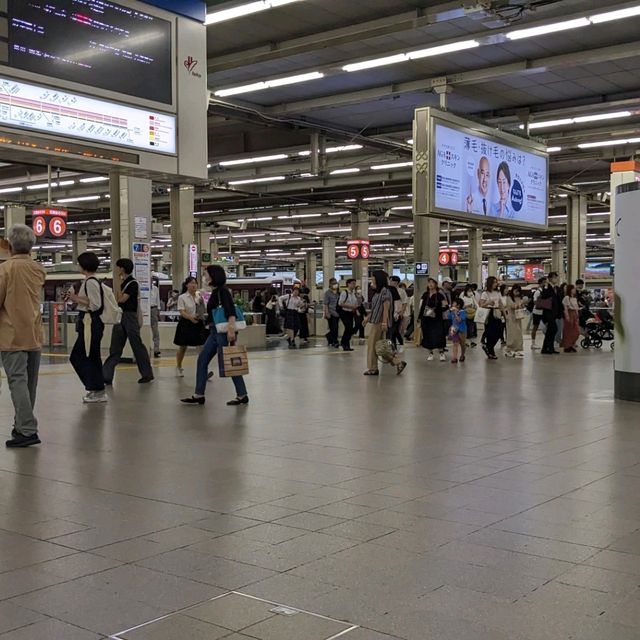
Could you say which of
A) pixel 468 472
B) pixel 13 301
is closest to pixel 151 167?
pixel 13 301

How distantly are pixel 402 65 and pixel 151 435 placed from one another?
30.6ft

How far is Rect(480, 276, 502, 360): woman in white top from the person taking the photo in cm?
1568

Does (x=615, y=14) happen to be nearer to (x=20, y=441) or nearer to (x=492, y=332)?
(x=492, y=332)

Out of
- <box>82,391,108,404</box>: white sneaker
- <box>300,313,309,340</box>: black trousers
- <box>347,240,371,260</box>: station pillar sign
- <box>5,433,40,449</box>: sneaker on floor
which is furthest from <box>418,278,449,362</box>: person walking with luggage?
<box>347,240,371,260</box>: station pillar sign

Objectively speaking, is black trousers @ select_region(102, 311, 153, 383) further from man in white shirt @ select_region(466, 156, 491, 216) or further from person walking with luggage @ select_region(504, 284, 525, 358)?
person walking with luggage @ select_region(504, 284, 525, 358)

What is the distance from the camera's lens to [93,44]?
8.66 m

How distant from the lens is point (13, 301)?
648 cm

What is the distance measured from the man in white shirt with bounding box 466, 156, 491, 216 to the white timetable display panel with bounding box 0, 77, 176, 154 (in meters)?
5.87

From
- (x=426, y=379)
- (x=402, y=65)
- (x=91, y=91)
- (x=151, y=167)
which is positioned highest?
(x=402, y=65)

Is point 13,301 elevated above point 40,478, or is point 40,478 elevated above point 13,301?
point 13,301

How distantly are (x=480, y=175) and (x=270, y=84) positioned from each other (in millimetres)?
3980

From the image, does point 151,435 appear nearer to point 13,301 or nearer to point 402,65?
point 13,301

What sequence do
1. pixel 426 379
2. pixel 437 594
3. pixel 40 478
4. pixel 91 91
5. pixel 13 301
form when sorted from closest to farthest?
pixel 437 594
pixel 40 478
pixel 13 301
pixel 91 91
pixel 426 379

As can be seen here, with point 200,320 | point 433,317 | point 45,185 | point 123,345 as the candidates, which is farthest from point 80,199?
point 123,345
